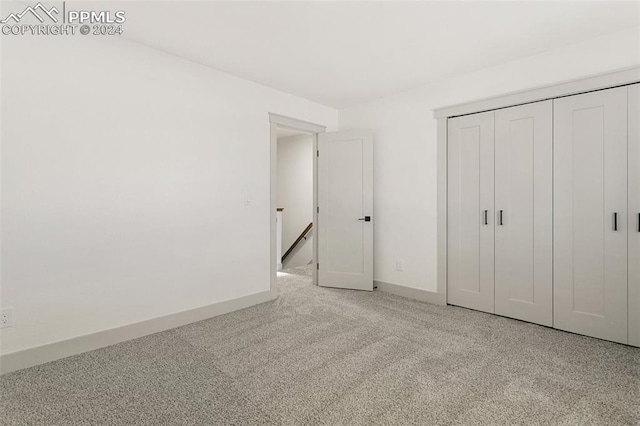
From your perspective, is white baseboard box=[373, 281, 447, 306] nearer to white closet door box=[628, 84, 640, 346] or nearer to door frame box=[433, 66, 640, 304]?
door frame box=[433, 66, 640, 304]

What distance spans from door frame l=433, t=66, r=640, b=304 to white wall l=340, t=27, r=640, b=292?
6cm

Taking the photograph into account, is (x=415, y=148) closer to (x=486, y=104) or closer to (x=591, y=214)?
(x=486, y=104)

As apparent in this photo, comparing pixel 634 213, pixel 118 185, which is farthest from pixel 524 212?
pixel 118 185

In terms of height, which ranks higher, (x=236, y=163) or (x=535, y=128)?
(x=535, y=128)

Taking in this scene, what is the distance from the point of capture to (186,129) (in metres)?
3.00

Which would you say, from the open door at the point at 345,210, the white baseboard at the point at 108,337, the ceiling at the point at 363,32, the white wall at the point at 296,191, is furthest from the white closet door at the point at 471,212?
the white wall at the point at 296,191

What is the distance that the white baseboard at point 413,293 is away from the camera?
3.63 meters

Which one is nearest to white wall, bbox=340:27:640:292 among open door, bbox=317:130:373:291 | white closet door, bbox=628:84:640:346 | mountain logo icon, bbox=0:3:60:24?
open door, bbox=317:130:373:291

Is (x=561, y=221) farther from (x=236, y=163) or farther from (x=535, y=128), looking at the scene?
(x=236, y=163)

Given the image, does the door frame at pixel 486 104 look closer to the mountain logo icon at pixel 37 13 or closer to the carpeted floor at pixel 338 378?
the carpeted floor at pixel 338 378

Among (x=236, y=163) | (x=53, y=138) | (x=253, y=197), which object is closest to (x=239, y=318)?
(x=253, y=197)

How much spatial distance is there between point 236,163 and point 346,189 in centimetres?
151

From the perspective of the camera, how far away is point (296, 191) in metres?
6.62

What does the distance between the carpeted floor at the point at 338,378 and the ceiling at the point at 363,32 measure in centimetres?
244
